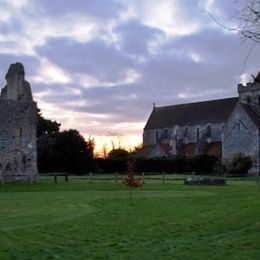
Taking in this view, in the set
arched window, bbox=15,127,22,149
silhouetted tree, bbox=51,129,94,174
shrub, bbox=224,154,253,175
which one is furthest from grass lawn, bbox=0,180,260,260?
silhouetted tree, bbox=51,129,94,174

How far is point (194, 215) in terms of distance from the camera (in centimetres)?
1734

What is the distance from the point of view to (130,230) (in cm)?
1420

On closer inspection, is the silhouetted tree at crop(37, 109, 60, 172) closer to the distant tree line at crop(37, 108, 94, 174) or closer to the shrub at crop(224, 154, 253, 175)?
the distant tree line at crop(37, 108, 94, 174)

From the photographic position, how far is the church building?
72.0m

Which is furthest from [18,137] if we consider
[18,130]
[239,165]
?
[239,165]

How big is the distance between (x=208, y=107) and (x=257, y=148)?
2504 cm

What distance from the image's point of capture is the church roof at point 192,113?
89875 millimetres

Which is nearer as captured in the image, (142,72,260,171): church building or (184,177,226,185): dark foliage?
(184,177,226,185): dark foliage

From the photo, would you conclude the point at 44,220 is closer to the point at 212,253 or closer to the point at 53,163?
the point at 212,253

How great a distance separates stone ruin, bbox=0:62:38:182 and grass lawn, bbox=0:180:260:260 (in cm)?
2243

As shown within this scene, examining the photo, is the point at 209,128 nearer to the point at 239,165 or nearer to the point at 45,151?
the point at 239,165

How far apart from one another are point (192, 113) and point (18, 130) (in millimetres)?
54924

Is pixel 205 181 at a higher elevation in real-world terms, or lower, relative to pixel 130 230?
higher

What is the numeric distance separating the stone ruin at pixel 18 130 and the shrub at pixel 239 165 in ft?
89.3
